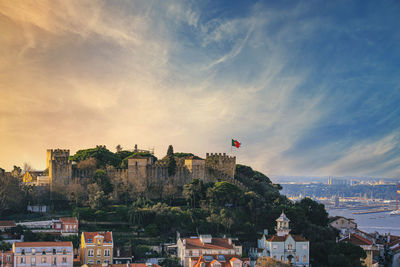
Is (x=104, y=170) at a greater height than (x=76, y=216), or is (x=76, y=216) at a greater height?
(x=104, y=170)

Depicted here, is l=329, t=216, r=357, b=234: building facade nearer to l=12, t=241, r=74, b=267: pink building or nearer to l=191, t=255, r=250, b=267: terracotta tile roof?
l=191, t=255, r=250, b=267: terracotta tile roof

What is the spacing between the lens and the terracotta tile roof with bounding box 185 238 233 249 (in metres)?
44.0

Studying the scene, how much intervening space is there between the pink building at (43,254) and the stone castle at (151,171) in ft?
44.3

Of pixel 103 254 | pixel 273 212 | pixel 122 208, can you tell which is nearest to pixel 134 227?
pixel 122 208

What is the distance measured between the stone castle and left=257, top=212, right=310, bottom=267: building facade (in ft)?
45.2

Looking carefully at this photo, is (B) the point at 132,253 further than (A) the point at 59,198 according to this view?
No

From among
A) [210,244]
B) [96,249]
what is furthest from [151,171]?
[96,249]

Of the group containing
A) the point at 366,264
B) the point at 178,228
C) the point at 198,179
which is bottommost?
the point at 366,264

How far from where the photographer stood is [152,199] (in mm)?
54969

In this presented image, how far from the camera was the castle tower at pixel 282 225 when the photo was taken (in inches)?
1931

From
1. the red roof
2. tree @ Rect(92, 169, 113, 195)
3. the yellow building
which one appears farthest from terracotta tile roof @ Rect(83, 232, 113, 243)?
the red roof

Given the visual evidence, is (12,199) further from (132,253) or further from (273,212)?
(273,212)

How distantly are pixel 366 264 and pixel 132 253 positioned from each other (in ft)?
75.8

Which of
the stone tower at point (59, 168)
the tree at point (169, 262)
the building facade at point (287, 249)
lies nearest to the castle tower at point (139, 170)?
the stone tower at point (59, 168)
